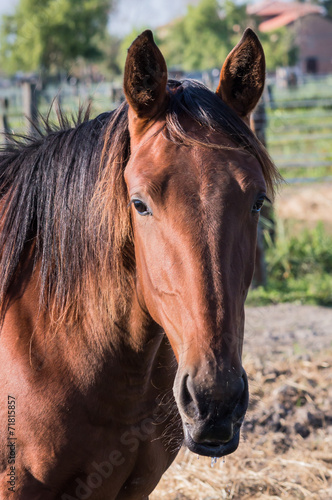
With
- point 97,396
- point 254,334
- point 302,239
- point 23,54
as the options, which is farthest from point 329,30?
point 97,396

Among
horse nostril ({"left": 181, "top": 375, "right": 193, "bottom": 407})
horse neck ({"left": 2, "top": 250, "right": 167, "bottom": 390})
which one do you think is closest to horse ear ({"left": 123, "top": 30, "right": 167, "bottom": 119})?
horse neck ({"left": 2, "top": 250, "right": 167, "bottom": 390})

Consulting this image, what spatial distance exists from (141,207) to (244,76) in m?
0.66

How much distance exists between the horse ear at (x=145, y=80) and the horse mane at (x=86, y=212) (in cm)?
7

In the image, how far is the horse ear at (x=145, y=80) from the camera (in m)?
1.86

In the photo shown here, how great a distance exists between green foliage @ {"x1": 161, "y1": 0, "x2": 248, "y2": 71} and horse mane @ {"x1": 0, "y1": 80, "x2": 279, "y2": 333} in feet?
90.7

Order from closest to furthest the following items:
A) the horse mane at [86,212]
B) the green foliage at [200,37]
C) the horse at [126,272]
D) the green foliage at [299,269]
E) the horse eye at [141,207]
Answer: the horse at [126,272]
the horse eye at [141,207]
the horse mane at [86,212]
the green foliage at [299,269]
the green foliage at [200,37]

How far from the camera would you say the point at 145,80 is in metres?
1.90

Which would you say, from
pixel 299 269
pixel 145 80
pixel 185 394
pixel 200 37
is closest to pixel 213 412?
pixel 185 394

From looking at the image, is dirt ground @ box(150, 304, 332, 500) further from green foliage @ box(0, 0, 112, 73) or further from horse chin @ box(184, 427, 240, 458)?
green foliage @ box(0, 0, 112, 73)

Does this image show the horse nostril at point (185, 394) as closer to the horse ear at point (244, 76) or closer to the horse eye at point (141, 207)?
the horse eye at point (141, 207)

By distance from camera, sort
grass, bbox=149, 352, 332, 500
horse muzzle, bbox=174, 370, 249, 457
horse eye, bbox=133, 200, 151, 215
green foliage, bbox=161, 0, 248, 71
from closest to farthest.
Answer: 1. horse muzzle, bbox=174, 370, 249, 457
2. horse eye, bbox=133, 200, 151, 215
3. grass, bbox=149, 352, 332, 500
4. green foliage, bbox=161, 0, 248, 71

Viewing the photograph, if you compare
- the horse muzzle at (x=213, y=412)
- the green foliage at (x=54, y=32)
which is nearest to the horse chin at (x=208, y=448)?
A: the horse muzzle at (x=213, y=412)

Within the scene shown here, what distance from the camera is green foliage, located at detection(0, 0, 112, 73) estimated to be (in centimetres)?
4006

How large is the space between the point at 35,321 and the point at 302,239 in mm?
6953
